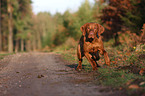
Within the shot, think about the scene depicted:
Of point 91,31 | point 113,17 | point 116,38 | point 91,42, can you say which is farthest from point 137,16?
point 91,31

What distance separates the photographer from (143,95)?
12.7 ft

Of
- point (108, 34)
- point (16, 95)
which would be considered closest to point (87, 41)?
point (16, 95)

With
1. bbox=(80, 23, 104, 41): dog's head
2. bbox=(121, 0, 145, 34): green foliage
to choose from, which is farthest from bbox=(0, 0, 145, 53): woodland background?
bbox=(80, 23, 104, 41): dog's head

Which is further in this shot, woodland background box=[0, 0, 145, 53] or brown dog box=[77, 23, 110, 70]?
woodland background box=[0, 0, 145, 53]

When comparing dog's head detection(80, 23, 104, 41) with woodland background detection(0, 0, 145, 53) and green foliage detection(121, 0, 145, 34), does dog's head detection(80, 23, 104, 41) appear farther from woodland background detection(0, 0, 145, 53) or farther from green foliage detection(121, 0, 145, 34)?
green foliage detection(121, 0, 145, 34)

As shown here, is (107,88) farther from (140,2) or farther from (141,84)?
Answer: (140,2)

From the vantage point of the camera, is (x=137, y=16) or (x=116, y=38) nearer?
(x=137, y=16)

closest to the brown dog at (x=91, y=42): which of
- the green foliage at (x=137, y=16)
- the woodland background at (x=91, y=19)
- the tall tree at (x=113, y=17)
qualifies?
the woodland background at (x=91, y=19)

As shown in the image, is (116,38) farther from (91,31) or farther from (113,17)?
(91,31)

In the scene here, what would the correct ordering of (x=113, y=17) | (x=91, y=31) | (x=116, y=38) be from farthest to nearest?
(x=116, y=38) < (x=113, y=17) < (x=91, y=31)

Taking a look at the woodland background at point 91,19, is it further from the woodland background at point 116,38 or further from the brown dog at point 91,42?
the brown dog at point 91,42

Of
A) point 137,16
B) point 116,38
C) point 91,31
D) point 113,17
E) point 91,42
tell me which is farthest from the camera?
point 116,38

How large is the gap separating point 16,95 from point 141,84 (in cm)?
311

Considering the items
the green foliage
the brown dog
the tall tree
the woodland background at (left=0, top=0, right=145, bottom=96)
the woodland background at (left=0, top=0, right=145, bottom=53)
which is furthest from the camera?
the tall tree
